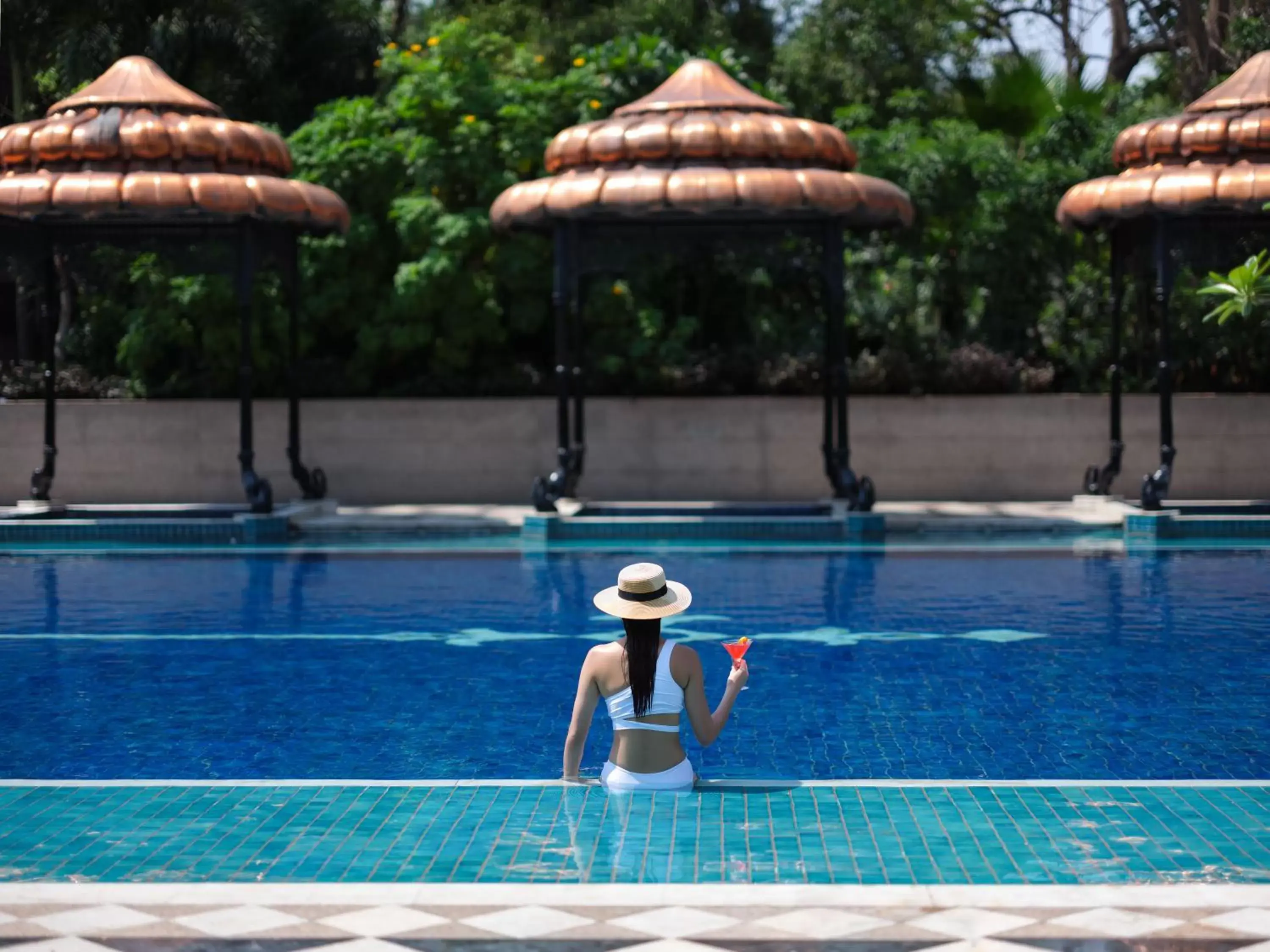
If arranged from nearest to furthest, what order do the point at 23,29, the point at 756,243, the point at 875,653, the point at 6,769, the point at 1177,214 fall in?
the point at 6,769 → the point at 875,653 → the point at 1177,214 → the point at 756,243 → the point at 23,29

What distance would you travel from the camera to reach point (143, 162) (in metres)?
16.0

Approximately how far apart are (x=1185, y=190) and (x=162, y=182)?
9190mm

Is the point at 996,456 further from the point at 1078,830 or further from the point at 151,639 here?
the point at 1078,830

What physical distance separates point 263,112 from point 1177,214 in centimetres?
1266

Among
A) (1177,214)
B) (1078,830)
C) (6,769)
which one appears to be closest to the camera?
(1078,830)

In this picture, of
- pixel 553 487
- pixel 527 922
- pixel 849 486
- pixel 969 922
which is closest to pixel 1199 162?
pixel 849 486

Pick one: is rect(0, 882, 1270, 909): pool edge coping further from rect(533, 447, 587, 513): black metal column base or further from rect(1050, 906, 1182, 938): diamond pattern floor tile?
rect(533, 447, 587, 513): black metal column base

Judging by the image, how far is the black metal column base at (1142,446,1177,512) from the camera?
54.2 ft

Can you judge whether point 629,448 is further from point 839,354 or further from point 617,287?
point 839,354

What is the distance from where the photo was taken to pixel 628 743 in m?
6.13

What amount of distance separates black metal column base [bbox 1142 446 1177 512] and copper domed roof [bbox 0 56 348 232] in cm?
825

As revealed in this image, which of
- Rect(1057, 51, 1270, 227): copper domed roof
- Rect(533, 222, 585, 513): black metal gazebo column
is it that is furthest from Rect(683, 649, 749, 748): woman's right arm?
Rect(1057, 51, 1270, 227): copper domed roof

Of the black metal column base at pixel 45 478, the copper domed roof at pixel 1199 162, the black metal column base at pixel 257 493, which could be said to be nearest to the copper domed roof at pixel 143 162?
the black metal column base at pixel 257 493

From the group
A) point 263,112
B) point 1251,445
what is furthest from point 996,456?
point 263,112
